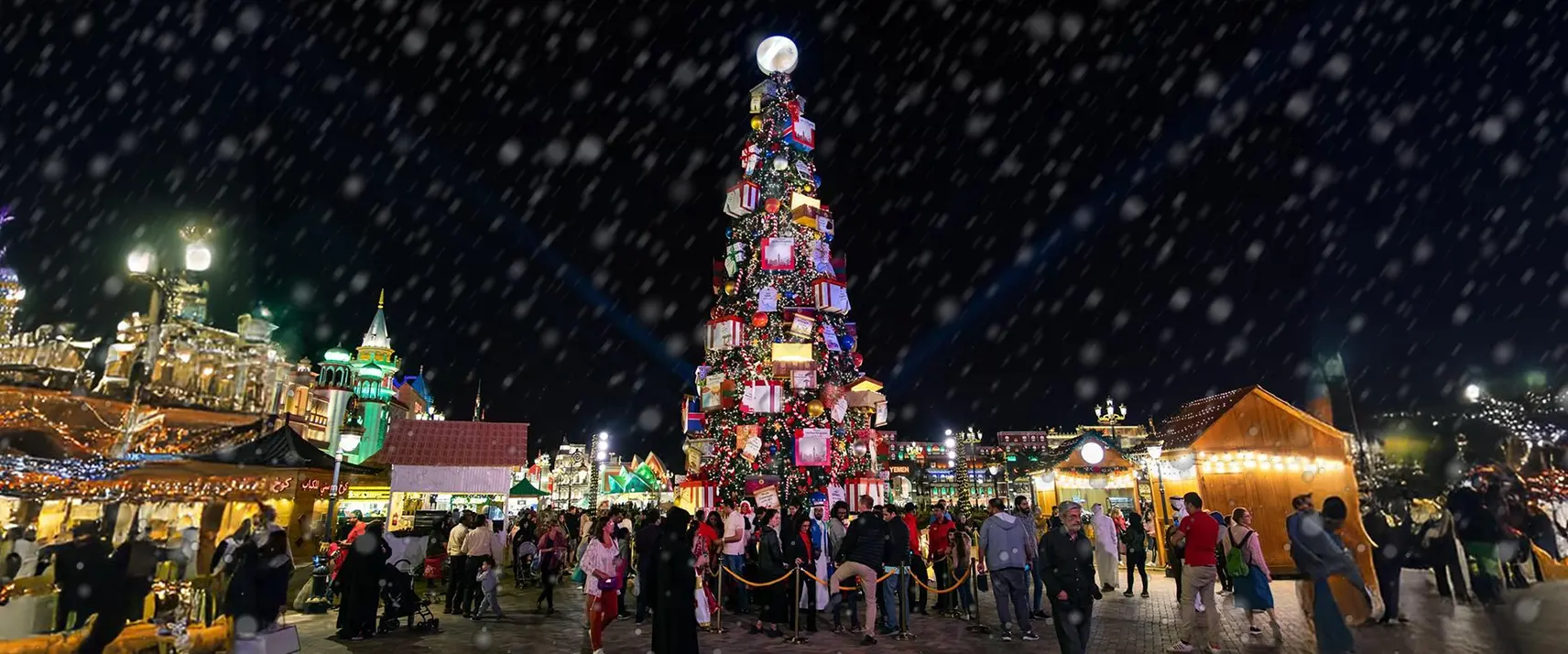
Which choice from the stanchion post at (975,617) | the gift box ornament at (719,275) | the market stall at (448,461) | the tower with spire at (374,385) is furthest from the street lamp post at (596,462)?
the stanchion post at (975,617)

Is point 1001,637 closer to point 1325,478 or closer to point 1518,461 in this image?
point 1325,478

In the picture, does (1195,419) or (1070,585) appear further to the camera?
(1195,419)

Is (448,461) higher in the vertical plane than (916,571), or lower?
higher

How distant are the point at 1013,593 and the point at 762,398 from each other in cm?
1046

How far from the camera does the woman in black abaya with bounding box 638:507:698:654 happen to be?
7.00 meters

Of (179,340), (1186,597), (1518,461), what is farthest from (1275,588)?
(179,340)

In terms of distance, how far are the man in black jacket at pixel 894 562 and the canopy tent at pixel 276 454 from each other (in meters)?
8.65

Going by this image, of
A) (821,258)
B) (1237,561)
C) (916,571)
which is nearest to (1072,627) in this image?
(1237,561)

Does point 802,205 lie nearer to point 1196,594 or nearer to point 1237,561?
point 1237,561

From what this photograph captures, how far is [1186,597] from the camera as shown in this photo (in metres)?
8.12

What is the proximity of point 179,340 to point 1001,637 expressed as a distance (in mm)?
18565

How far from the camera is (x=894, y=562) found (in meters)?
9.86

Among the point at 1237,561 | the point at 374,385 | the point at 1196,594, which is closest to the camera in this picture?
the point at 1196,594

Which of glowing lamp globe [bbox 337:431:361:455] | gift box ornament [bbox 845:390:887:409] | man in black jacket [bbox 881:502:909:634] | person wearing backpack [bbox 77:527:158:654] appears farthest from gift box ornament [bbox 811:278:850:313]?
person wearing backpack [bbox 77:527:158:654]
